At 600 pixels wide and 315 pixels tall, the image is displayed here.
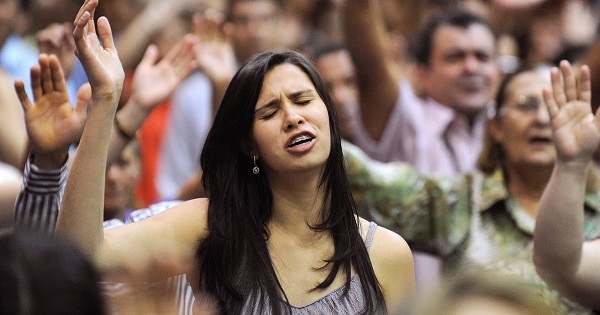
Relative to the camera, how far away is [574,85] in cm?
345

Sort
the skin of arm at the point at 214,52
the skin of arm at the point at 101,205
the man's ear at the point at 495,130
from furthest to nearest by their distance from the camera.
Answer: the skin of arm at the point at 214,52 < the man's ear at the point at 495,130 < the skin of arm at the point at 101,205

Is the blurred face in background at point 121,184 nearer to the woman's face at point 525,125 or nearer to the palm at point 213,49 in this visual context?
the palm at point 213,49

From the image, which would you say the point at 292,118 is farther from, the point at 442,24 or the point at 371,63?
the point at 442,24

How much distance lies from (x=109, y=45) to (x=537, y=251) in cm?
153

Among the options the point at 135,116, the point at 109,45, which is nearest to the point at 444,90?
the point at 135,116

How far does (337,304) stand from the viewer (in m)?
2.93

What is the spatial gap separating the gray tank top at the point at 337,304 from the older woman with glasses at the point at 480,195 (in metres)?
0.97

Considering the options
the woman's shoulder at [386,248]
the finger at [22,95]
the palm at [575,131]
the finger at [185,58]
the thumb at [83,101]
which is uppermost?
the finger at [22,95]

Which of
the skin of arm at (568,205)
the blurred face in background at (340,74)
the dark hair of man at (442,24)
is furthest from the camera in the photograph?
the blurred face in background at (340,74)

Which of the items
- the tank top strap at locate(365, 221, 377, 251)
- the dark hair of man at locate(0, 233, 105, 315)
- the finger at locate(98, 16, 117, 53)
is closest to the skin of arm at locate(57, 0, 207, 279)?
the finger at locate(98, 16, 117, 53)

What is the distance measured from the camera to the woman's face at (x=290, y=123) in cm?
305

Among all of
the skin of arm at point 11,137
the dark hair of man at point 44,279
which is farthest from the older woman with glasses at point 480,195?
the dark hair of man at point 44,279

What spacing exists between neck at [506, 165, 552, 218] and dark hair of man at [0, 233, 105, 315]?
279cm

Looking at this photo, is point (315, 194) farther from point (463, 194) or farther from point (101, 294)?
point (101, 294)
